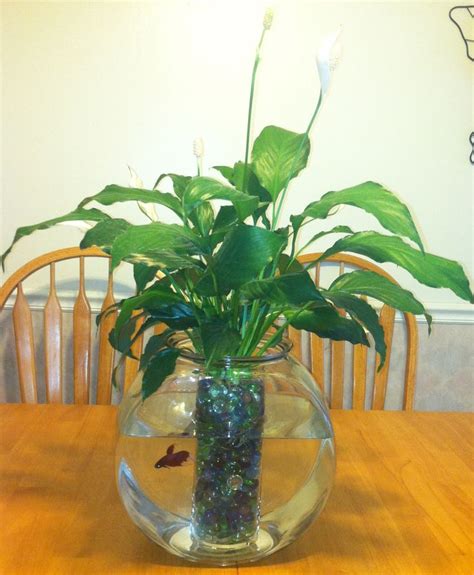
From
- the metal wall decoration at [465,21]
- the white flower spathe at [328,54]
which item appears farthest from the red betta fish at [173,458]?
the metal wall decoration at [465,21]

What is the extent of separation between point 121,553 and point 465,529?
402 millimetres

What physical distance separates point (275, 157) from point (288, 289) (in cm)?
18

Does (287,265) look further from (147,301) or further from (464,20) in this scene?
(464,20)

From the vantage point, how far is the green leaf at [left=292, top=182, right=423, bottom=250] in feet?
2.35

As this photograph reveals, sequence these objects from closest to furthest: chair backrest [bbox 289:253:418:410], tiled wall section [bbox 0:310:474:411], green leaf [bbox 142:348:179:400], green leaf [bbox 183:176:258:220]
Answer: green leaf [bbox 183:176:258:220] → green leaf [bbox 142:348:179:400] → chair backrest [bbox 289:253:418:410] → tiled wall section [bbox 0:310:474:411]

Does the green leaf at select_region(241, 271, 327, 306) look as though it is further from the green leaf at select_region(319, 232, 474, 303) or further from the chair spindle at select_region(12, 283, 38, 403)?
the chair spindle at select_region(12, 283, 38, 403)

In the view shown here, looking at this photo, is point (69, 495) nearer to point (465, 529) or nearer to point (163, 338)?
point (163, 338)

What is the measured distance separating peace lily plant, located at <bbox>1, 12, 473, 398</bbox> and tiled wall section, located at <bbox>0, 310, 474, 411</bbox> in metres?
1.28

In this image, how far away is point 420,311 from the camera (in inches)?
30.7

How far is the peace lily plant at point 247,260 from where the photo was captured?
0.70m

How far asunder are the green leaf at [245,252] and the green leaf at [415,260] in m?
0.12

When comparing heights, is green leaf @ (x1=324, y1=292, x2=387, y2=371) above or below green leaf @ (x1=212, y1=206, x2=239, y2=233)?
below

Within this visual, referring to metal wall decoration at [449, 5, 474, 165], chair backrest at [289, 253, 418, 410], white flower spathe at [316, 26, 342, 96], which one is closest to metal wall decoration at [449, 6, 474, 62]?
metal wall decoration at [449, 5, 474, 165]

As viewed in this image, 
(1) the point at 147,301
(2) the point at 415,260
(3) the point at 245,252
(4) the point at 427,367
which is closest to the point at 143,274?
(1) the point at 147,301
